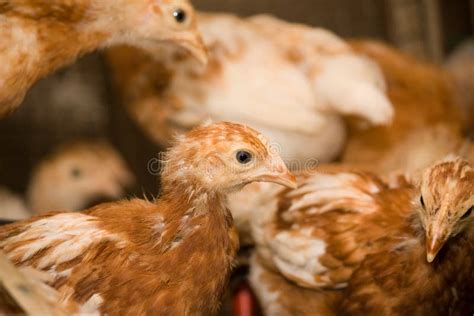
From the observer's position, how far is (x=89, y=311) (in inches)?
42.1

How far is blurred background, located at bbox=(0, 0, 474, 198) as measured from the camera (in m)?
2.20

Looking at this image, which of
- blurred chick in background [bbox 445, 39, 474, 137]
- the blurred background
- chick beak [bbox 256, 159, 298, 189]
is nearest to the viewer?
chick beak [bbox 256, 159, 298, 189]

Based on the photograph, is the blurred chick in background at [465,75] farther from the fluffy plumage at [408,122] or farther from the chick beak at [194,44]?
the chick beak at [194,44]

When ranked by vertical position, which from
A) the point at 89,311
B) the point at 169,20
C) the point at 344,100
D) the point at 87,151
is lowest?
the point at 87,151

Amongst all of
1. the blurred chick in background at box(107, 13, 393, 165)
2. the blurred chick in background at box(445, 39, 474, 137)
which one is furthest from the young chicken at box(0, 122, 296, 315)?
the blurred chick in background at box(445, 39, 474, 137)

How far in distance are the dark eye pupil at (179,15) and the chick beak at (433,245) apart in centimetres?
83

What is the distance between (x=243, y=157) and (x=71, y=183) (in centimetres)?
101

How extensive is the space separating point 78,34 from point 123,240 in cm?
59

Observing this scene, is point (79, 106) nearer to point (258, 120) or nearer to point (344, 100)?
point (258, 120)

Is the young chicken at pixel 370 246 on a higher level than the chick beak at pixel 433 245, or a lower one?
lower

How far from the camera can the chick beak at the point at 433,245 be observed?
3.97 feet

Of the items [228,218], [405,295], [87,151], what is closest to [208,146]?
[228,218]

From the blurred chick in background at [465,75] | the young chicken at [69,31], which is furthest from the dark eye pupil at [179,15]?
the blurred chick in background at [465,75]

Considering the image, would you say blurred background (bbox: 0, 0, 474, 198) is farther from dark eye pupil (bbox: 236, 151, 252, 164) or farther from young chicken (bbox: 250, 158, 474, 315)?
dark eye pupil (bbox: 236, 151, 252, 164)
